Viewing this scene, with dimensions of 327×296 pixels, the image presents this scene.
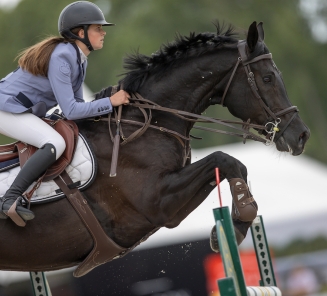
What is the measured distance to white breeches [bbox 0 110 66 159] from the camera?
18.2 feet

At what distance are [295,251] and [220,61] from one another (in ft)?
33.6

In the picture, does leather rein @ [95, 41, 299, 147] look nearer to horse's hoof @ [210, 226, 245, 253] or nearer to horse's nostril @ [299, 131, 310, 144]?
horse's nostril @ [299, 131, 310, 144]

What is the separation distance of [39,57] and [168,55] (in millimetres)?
1068

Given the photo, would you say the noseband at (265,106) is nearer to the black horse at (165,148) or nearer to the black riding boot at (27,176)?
the black horse at (165,148)

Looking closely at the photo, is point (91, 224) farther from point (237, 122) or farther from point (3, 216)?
point (237, 122)

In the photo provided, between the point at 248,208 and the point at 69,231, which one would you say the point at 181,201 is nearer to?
the point at 248,208

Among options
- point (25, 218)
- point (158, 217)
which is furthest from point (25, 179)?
point (158, 217)

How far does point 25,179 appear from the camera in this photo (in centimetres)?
546

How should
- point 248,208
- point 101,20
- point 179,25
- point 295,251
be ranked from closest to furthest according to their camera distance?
point 248,208
point 101,20
point 295,251
point 179,25

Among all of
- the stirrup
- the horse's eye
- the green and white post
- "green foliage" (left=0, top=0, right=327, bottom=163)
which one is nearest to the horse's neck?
the horse's eye

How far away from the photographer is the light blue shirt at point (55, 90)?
18.1 feet

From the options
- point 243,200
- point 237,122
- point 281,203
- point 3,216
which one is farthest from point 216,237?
point 281,203

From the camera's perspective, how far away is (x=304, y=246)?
1528cm

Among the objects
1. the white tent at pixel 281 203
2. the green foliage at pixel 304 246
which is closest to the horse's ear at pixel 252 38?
the white tent at pixel 281 203
